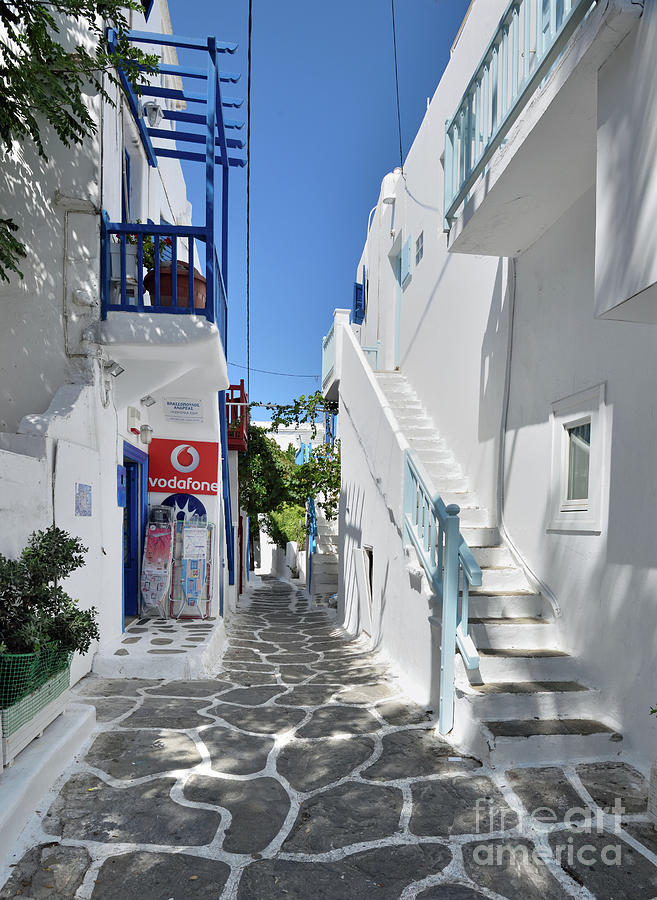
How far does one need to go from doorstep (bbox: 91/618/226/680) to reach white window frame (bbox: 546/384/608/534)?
355 cm

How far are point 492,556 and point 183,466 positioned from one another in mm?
4467

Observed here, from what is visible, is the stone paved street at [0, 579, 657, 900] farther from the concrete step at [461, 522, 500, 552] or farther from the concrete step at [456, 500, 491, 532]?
the concrete step at [456, 500, 491, 532]

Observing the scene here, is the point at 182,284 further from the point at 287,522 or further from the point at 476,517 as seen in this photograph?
the point at 287,522

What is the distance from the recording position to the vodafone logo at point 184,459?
7.98 metres

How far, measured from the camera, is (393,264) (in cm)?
1206

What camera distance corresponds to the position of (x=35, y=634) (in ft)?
10.00

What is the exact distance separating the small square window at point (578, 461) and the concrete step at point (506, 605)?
933 mm

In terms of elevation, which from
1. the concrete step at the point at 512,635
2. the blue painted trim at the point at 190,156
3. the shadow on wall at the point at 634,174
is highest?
the blue painted trim at the point at 190,156

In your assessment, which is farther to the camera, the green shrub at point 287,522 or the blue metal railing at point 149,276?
the green shrub at point 287,522

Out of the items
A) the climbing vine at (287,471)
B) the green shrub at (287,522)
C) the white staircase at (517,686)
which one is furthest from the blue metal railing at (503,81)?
the green shrub at (287,522)

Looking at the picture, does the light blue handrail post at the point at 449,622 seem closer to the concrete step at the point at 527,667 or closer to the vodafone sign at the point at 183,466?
the concrete step at the point at 527,667

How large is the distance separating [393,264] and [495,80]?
751 centimetres

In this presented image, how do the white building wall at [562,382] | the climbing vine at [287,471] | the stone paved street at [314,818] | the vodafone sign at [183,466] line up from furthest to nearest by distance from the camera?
the climbing vine at [287,471], the vodafone sign at [183,466], the white building wall at [562,382], the stone paved street at [314,818]

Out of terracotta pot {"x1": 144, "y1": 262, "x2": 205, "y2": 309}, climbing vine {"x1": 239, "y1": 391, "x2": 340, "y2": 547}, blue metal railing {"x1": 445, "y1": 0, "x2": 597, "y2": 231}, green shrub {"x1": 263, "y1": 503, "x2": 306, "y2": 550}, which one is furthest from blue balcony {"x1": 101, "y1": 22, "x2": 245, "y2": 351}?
green shrub {"x1": 263, "y1": 503, "x2": 306, "y2": 550}
